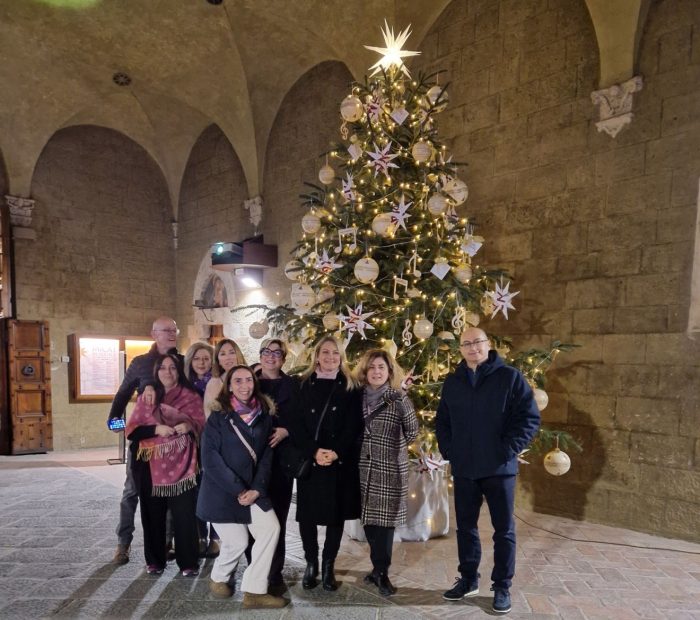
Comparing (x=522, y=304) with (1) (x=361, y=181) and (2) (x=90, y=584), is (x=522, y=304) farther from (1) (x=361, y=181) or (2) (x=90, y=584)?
(2) (x=90, y=584)

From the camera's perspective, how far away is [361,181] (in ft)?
14.4

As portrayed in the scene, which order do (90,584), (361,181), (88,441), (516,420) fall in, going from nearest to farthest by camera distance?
(516,420) → (90,584) → (361,181) → (88,441)

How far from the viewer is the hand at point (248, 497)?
283 centimetres

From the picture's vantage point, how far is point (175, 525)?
10.8 feet

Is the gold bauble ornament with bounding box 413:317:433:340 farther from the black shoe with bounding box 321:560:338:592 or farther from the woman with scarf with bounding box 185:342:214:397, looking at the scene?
the black shoe with bounding box 321:560:338:592

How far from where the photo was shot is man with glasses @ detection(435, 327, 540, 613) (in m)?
2.89

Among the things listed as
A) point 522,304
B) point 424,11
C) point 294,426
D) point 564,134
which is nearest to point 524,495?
point 522,304

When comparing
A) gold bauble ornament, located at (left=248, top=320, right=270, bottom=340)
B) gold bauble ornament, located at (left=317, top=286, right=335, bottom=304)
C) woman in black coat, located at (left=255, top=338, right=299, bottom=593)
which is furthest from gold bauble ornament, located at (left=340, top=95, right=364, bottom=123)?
woman in black coat, located at (left=255, top=338, right=299, bottom=593)

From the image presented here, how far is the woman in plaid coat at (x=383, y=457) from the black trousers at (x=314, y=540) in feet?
0.62

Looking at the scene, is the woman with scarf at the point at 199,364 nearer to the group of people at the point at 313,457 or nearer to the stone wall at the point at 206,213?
the group of people at the point at 313,457

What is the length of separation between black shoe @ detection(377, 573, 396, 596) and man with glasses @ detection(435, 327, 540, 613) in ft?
1.05

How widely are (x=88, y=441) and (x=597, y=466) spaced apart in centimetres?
787

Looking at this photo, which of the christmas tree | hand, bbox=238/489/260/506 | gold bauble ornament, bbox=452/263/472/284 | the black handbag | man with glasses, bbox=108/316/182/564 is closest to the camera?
hand, bbox=238/489/260/506

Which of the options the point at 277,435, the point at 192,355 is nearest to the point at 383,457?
the point at 277,435
